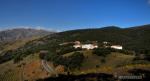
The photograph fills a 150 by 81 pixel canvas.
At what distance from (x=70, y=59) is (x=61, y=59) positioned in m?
6.49

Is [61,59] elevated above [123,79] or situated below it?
below

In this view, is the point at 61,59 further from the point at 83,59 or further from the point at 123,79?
the point at 123,79

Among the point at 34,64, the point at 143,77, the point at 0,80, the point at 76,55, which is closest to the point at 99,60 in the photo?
the point at 76,55

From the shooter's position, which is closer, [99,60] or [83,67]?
[83,67]

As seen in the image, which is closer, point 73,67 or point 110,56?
point 73,67

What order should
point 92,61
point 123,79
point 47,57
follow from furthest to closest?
point 47,57 < point 92,61 < point 123,79

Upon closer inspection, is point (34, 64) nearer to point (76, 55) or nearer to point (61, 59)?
point (61, 59)

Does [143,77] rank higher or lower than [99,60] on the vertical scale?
higher

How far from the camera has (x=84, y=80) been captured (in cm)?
4709

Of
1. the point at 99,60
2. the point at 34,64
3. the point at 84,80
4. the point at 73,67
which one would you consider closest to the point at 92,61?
the point at 99,60

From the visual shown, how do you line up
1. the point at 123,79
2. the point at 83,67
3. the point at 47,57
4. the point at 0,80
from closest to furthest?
the point at 123,79
the point at 0,80
the point at 83,67
the point at 47,57

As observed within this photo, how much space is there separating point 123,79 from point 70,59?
89.2 meters

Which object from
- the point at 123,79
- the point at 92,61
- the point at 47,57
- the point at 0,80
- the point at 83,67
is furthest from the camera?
the point at 47,57

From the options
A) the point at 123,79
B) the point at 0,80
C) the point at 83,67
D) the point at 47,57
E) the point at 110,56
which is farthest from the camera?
the point at 47,57
